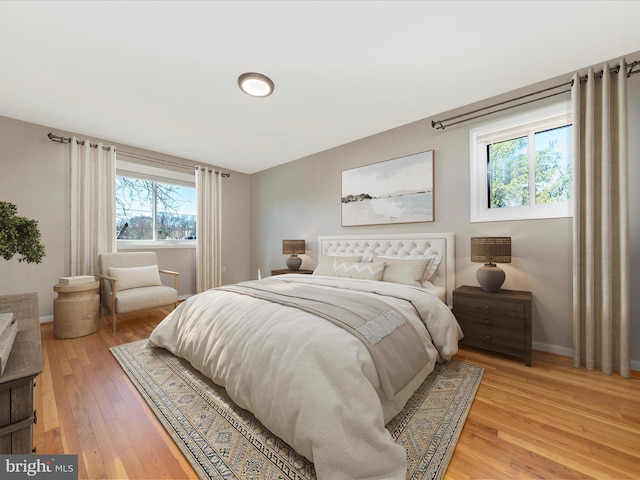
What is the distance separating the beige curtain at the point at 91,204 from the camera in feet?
11.5

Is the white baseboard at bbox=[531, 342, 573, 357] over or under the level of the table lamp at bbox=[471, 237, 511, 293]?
under

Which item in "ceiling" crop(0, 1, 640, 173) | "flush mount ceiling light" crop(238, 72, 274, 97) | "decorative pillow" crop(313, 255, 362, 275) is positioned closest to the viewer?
"ceiling" crop(0, 1, 640, 173)

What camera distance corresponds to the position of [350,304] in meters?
1.80

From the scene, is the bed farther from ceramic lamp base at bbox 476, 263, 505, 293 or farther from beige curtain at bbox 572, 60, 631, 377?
beige curtain at bbox 572, 60, 631, 377

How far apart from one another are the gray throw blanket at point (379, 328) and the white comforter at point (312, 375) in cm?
6

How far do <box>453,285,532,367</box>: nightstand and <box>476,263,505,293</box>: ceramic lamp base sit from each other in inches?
2.3

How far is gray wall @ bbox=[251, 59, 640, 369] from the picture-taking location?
2.40 meters

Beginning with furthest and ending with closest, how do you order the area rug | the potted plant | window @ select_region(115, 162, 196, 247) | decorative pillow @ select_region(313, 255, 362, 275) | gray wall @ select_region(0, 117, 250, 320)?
window @ select_region(115, 162, 196, 247) < decorative pillow @ select_region(313, 255, 362, 275) < gray wall @ select_region(0, 117, 250, 320) < the area rug < the potted plant

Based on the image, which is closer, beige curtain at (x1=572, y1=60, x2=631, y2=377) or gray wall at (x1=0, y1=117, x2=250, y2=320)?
beige curtain at (x1=572, y1=60, x2=631, y2=377)

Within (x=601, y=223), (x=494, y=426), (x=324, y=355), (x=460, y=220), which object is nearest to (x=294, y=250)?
(x=460, y=220)

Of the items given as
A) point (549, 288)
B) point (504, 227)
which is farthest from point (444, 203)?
point (549, 288)

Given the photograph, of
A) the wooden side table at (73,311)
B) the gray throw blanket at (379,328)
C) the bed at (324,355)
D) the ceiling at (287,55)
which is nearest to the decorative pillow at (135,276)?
the wooden side table at (73,311)

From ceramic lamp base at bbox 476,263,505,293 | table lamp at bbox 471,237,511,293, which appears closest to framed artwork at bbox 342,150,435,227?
table lamp at bbox 471,237,511,293

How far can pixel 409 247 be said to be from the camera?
10.8ft
